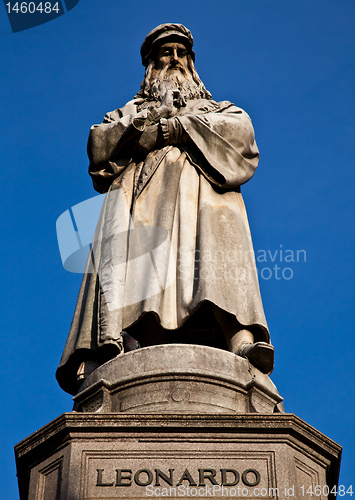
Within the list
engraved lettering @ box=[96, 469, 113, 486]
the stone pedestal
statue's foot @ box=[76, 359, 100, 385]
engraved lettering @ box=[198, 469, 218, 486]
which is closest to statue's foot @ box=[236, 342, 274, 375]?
the stone pedestal

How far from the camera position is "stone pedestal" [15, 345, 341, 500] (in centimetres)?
731

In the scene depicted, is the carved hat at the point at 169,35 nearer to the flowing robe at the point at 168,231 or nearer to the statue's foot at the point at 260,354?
the flowing robe at the point at 168,231

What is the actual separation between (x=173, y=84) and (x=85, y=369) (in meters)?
4.31

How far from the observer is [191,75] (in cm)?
1213

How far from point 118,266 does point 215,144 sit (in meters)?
2.00

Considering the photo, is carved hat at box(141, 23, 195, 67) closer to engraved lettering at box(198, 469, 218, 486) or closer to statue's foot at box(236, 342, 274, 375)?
statue's foot at box(236, 342, 274, 375)

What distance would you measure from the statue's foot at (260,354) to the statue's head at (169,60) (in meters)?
4.21

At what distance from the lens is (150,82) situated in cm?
1203

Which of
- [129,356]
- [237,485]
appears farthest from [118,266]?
[237,485]

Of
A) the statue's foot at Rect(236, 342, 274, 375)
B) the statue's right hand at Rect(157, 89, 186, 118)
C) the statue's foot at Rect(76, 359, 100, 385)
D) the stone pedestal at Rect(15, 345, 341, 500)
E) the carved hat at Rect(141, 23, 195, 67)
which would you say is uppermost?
the carved hat at Rect(141, 23, 195, 67)

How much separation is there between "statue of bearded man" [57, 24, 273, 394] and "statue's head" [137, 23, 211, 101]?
51 millimetres

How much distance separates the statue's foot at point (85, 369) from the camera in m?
9.20

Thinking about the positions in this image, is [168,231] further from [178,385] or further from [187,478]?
[187,478]

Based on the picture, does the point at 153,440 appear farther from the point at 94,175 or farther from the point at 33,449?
the point at 94,175
